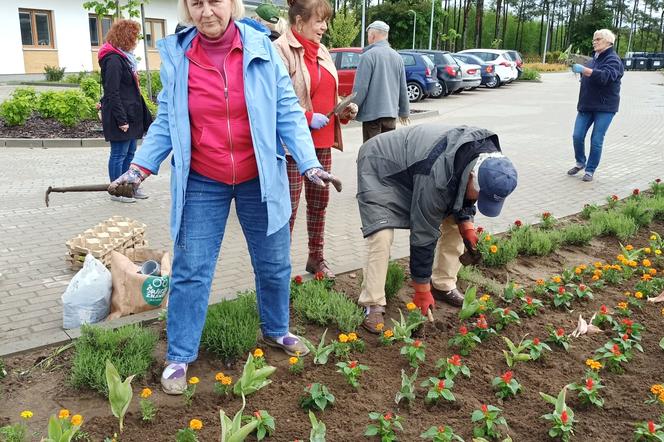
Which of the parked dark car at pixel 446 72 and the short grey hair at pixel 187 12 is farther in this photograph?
the parked dark car at pixel 446 72

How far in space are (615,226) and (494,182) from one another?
3.16 meters

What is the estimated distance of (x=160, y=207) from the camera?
675 centimetres

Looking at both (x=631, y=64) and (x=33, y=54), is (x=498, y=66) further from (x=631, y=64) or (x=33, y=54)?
(x=631, y=64)

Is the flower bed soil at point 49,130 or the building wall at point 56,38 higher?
the building wall at point 56,38

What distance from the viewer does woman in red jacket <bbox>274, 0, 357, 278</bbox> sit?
394 cm

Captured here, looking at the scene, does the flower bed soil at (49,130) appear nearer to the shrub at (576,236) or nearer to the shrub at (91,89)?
the shrub at (91,89)

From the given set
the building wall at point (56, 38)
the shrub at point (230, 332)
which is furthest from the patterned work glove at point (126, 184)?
the building wall at point (56, 38)

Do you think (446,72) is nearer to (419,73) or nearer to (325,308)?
(419,73)

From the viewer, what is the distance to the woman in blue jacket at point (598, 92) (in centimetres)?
798

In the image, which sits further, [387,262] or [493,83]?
[493,83]

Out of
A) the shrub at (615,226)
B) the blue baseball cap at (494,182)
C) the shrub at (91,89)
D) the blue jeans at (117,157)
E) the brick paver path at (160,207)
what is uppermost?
the blue baseball cap at (494,182)

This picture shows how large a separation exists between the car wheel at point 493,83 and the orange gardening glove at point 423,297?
25.7 meters

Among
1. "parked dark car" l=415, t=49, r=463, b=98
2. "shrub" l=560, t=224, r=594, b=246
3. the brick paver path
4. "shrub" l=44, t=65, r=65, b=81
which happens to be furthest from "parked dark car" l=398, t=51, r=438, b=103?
"shrub" l=560, t=224, r=594, b=246

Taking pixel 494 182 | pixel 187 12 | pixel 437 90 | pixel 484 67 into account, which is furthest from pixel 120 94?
pixel 484 67
